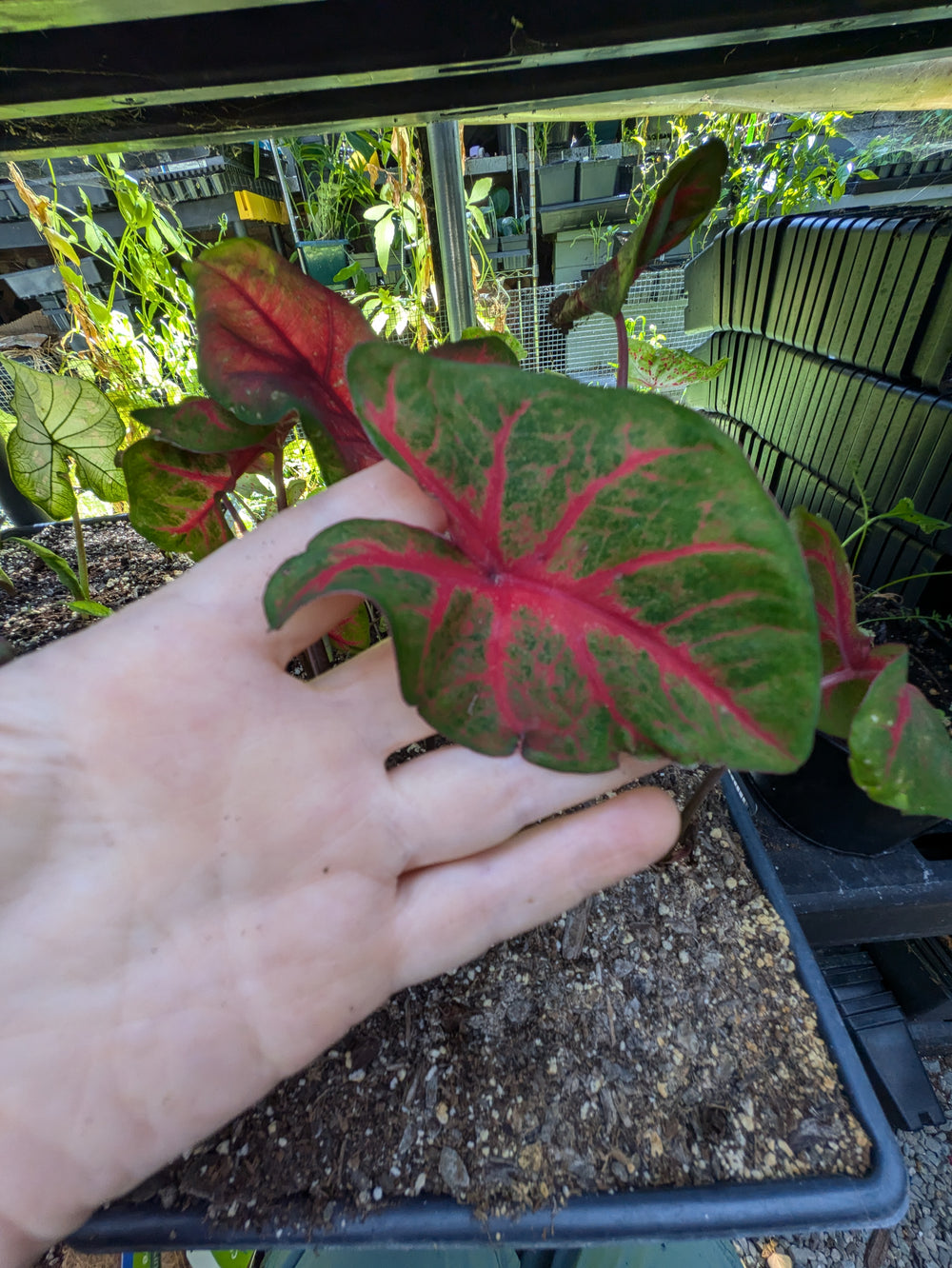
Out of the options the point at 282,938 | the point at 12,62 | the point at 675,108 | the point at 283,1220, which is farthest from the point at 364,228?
the point at 283,1220

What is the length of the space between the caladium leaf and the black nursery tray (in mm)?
504

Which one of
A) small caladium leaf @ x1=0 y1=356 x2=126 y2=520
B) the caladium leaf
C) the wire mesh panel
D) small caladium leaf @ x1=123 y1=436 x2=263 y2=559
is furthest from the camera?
the wire mesh panel

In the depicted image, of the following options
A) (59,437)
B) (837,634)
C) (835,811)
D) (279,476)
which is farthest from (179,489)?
(835,811)

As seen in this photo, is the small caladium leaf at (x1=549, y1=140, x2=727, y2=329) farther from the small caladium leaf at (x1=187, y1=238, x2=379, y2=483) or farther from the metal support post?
the metal support post

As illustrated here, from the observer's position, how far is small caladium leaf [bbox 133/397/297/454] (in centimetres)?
67

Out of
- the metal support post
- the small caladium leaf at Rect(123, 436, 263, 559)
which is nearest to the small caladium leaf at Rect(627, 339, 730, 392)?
the metal support post

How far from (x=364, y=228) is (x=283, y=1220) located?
3.04m

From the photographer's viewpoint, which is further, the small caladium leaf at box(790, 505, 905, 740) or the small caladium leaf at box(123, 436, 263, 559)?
the small caladium leaf at box(123, 436, 263, 559)

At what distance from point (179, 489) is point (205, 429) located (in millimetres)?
187

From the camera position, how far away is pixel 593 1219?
2.05 feet

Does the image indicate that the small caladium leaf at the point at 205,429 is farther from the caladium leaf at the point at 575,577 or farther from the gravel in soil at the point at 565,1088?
the gravel in soil at the point at 565,1088

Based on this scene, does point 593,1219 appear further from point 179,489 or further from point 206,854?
point 179,489

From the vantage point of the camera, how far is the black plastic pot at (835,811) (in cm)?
91

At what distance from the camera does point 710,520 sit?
0.41 metres
